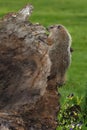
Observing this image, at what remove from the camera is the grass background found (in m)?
15.0

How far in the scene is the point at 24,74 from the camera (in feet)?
19.4

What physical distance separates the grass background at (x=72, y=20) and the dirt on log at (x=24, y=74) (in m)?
5.80

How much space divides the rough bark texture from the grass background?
580cm

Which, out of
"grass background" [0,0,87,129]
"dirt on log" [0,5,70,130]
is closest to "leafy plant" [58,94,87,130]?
"grass background" [0,0,87,129]

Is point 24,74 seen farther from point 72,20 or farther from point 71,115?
point 72,20

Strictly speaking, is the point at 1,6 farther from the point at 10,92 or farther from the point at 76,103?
the point at 10,92

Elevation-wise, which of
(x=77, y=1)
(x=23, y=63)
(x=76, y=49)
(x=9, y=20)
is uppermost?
(x=9, y=20)

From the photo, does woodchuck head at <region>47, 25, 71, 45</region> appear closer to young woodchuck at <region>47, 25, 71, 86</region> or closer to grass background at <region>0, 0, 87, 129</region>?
young woodchuck at <region>47, 25, 71, 86</region>

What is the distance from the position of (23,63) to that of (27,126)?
2.28 feet

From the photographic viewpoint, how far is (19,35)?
6.00 m

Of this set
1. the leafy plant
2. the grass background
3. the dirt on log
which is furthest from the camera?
the grass background

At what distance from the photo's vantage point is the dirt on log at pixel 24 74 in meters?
5.84

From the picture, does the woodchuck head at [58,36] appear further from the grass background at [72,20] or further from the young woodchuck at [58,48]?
the grass background at [72,20]

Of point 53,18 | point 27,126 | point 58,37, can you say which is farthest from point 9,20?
point 53,18
